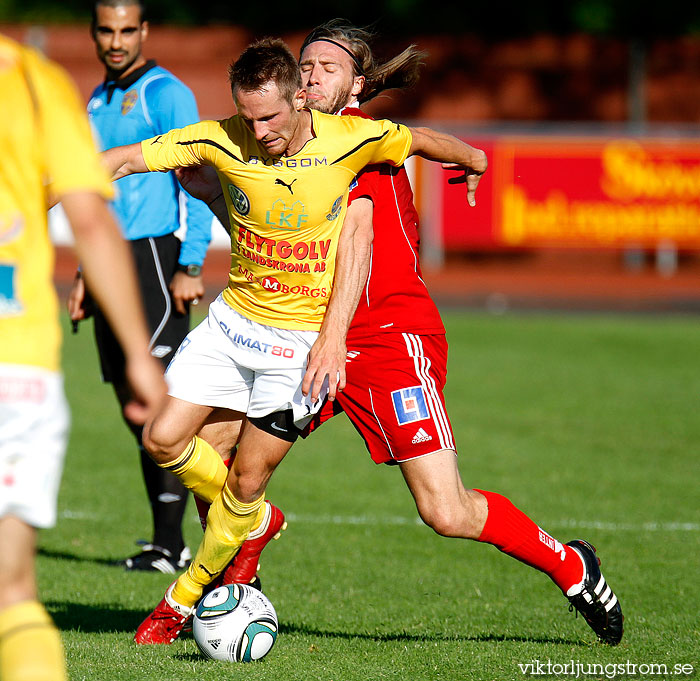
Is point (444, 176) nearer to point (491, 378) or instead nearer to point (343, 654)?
point (491, 378)

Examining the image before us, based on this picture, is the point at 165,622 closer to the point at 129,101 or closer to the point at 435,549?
the point at 435,549

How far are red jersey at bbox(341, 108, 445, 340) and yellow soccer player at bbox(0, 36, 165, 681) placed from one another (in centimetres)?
198

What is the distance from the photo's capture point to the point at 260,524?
180 inches

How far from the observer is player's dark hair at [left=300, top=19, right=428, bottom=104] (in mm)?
4562

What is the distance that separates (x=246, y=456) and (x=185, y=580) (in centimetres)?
58

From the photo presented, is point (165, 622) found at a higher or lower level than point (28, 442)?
lower

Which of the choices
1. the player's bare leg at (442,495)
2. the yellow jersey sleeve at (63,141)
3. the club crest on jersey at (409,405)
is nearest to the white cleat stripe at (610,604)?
the player's bare leg at (442,495)

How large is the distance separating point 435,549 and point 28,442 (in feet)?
12.4

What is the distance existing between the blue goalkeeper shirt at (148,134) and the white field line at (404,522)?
186 cm

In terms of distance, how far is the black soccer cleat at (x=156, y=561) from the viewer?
5.55 meters

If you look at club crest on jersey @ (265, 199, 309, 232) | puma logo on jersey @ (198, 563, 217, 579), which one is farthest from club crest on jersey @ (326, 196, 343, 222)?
puma logo on jersey @ (198, 563, 217, 579)

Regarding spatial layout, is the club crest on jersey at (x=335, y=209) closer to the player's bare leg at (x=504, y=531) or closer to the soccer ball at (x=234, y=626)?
the player's bare leg at (x=504, y=531)

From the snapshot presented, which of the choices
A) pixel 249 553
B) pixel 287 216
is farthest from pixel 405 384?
pixel 249 553

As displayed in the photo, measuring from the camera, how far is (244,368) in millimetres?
4297
